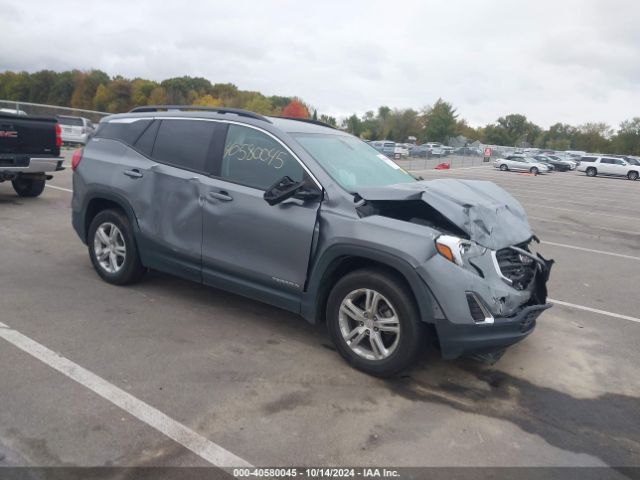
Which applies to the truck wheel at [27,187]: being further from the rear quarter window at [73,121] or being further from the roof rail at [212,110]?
the rear quarter window at [73,121]

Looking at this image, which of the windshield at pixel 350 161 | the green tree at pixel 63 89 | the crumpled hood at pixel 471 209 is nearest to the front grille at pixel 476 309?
the crumpled hood at pixel 471 209

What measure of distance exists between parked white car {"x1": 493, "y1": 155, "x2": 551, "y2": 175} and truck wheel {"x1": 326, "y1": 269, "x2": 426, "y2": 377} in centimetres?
4094

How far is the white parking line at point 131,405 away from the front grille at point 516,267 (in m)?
2.29

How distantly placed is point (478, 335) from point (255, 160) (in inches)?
89.6

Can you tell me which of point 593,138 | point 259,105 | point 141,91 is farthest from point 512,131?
point 141,91

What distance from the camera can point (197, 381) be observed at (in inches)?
149

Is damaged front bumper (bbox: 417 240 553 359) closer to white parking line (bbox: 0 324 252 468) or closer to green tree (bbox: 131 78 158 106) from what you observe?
white parking line (bbox: 0 324 252 468)

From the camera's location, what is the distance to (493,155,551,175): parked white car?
41.9 metres

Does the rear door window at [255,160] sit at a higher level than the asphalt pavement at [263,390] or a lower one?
higher

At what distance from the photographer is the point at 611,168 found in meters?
43.8

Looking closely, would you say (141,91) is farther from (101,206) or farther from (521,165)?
(101,206)

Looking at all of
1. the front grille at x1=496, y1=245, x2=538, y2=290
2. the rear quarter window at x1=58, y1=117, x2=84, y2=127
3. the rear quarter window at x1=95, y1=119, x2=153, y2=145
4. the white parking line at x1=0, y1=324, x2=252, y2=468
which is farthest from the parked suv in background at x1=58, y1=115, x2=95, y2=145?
the front grille at x1=496, y1=245, x2=538, y2=290

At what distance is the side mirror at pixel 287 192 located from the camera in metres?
4.20

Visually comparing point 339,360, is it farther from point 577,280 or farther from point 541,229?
point 541,229
